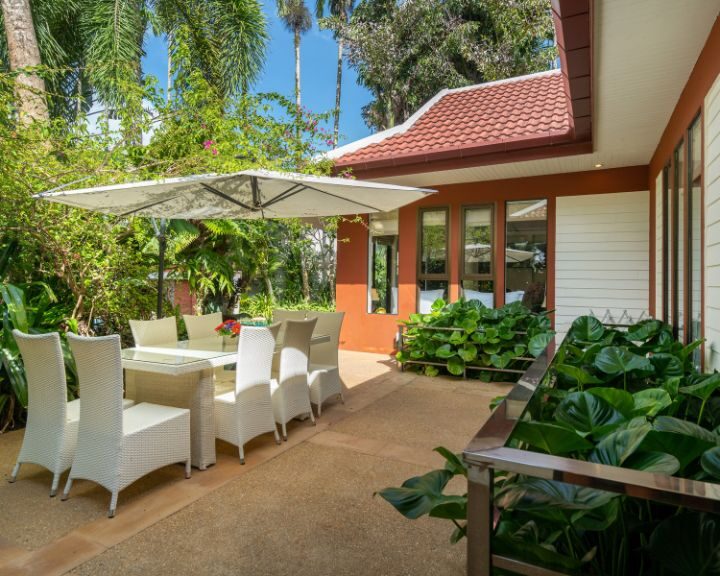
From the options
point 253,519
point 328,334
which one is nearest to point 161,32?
point 328,334

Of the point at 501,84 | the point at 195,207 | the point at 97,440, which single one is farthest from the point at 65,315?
the point at 501,84

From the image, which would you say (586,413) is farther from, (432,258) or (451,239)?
(432,258)

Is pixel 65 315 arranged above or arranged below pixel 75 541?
above

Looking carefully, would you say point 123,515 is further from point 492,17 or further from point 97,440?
point 492,17

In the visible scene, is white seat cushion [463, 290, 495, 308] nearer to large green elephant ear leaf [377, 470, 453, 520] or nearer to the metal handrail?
large green elephant ear leaf [377, 470, 453, 520]

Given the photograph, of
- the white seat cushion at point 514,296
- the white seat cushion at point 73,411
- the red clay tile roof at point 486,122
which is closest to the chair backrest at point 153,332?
the white seat cushion at point 73,411

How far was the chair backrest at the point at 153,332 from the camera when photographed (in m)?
4.26

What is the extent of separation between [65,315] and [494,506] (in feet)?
16.0

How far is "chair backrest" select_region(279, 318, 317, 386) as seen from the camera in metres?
3.85

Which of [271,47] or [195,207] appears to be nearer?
[195,207]

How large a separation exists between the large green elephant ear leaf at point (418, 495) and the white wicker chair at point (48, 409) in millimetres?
2309

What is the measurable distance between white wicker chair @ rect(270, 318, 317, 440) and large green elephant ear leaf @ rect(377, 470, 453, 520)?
2559 millimetres

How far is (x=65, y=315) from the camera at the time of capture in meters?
4.69

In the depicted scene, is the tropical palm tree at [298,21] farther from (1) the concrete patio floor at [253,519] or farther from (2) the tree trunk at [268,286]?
(1) the concrete patio floor at [253,519]
